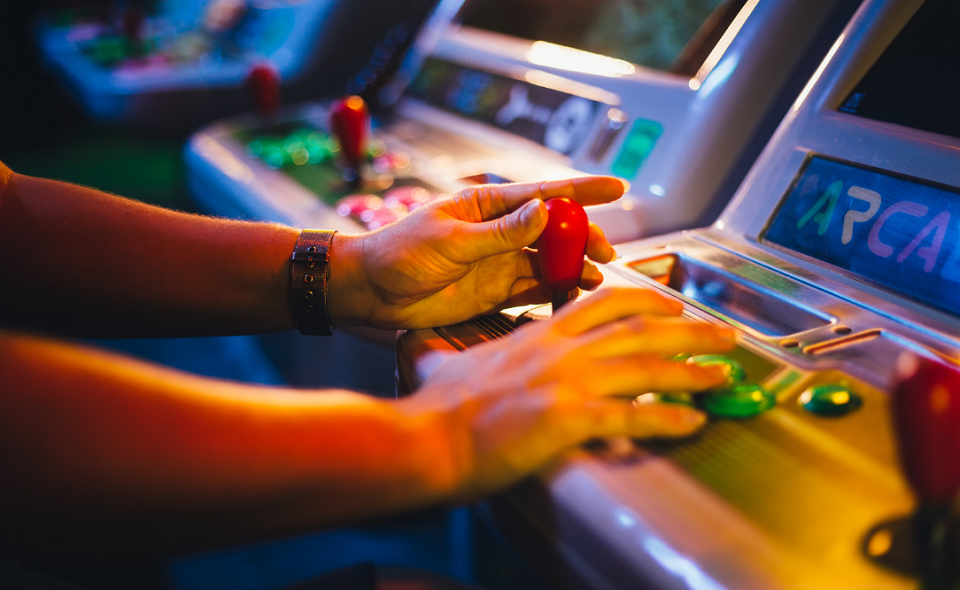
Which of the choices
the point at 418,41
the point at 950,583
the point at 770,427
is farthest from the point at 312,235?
the point at 418,41

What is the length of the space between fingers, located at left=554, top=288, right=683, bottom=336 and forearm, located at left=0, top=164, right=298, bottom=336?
484mm

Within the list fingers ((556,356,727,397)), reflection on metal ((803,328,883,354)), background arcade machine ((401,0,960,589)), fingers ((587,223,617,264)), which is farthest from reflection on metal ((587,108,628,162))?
fingers ((556,356,727,397))

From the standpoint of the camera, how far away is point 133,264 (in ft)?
3.03

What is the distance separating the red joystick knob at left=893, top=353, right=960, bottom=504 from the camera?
43cm

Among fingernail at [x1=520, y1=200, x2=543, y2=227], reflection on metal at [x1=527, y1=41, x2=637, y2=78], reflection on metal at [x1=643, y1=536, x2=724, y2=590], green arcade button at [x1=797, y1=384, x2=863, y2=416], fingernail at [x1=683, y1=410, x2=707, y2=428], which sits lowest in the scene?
reflection on metal at [x1=643, y1=536, x2=724, y2=590]

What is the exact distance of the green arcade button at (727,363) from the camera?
0.63 meters

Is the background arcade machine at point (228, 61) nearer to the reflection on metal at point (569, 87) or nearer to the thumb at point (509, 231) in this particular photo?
the reflection on metal at point (569, 87)

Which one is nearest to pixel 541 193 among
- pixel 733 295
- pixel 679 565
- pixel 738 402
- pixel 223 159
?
pixel 733 295

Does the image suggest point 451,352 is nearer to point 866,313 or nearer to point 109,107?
point 866,313

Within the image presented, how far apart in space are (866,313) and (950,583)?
0.40 meters

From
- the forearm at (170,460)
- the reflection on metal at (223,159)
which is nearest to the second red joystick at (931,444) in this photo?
the forearm at (170,460)

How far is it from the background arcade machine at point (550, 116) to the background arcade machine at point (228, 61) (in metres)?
0.41

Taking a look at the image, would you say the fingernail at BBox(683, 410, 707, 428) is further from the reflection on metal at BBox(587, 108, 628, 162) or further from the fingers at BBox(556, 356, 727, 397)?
the reflection on metal at BBox(587, 108, 628, 162)

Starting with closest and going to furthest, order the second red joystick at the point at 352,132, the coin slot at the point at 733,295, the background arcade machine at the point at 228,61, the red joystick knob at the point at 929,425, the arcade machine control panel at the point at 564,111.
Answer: the red joystick knob at the point at 929,425 < the coin slot at the point at 733,295 < the arcade machine control panel at the point at 564,111 < the second red joystick at the point at 352,132 < the background arcade machine at the point at 228,61
